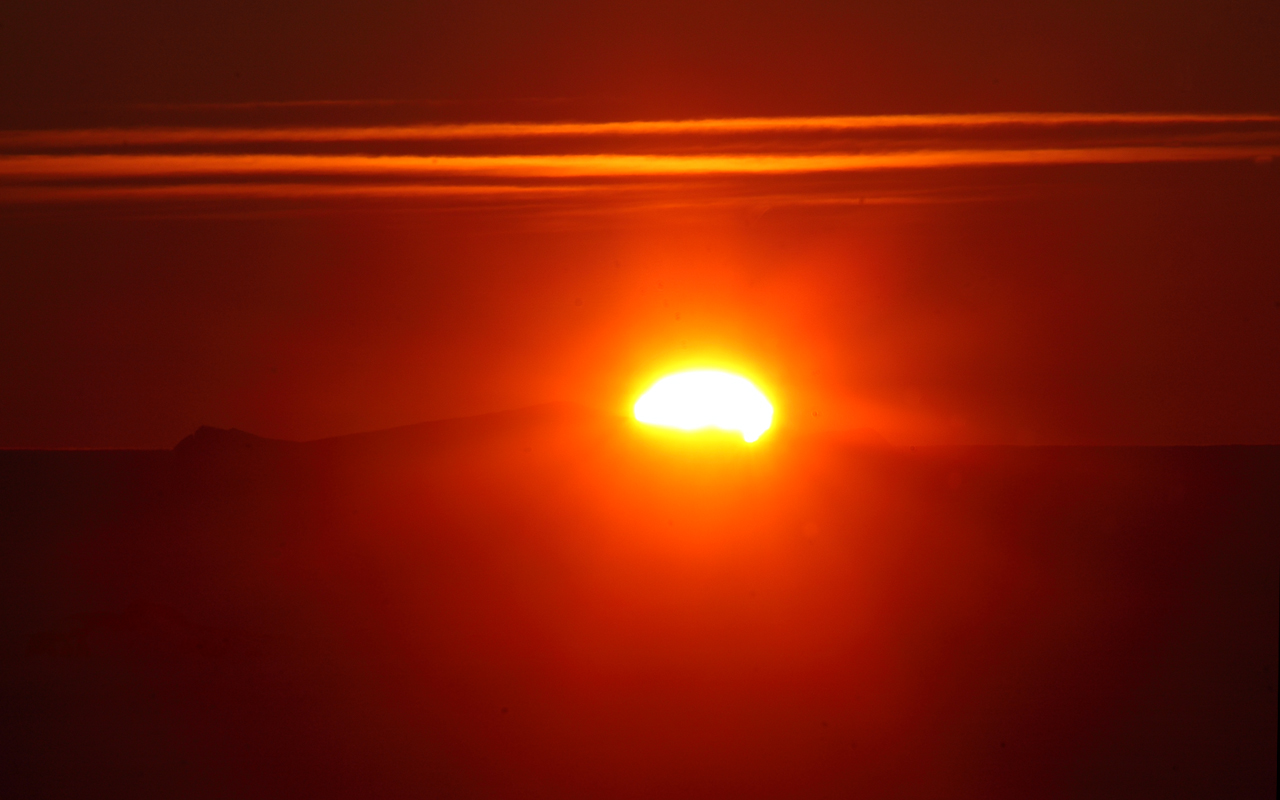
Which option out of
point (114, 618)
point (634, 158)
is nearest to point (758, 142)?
point (634, 158)

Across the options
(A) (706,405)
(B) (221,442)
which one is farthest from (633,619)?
(B) (221,442)

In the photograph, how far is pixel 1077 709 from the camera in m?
3.01

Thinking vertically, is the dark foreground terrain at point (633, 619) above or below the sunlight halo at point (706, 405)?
below

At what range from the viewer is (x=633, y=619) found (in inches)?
126

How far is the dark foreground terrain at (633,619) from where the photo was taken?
9.65 ft

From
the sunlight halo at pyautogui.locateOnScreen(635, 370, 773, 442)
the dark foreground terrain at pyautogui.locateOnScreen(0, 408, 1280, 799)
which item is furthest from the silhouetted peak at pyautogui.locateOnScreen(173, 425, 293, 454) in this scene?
the sunlight halo at pyautogui.locateOnScreen(635, 370, 773, 442)

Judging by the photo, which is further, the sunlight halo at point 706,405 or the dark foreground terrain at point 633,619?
the sunlight halo at point 706,405

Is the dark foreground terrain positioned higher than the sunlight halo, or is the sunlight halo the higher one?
the sunlight halo

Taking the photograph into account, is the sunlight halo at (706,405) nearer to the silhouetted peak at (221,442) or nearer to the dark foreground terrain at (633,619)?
the dark foreground terrain at (633,619)

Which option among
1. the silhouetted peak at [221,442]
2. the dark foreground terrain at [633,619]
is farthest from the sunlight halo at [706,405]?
the silhouetted peak at [221,442]

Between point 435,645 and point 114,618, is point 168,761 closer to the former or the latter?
point 114,618

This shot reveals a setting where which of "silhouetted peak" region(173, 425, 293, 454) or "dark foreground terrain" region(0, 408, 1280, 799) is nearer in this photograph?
"dark foreground terrain" region(0, 408, 1280, 799)

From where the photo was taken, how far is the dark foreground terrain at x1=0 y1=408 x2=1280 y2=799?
2.94 m

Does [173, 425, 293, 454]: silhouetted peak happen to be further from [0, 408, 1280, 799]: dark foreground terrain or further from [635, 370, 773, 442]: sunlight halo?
[635, 370, 773, 442]: sunlight halo
